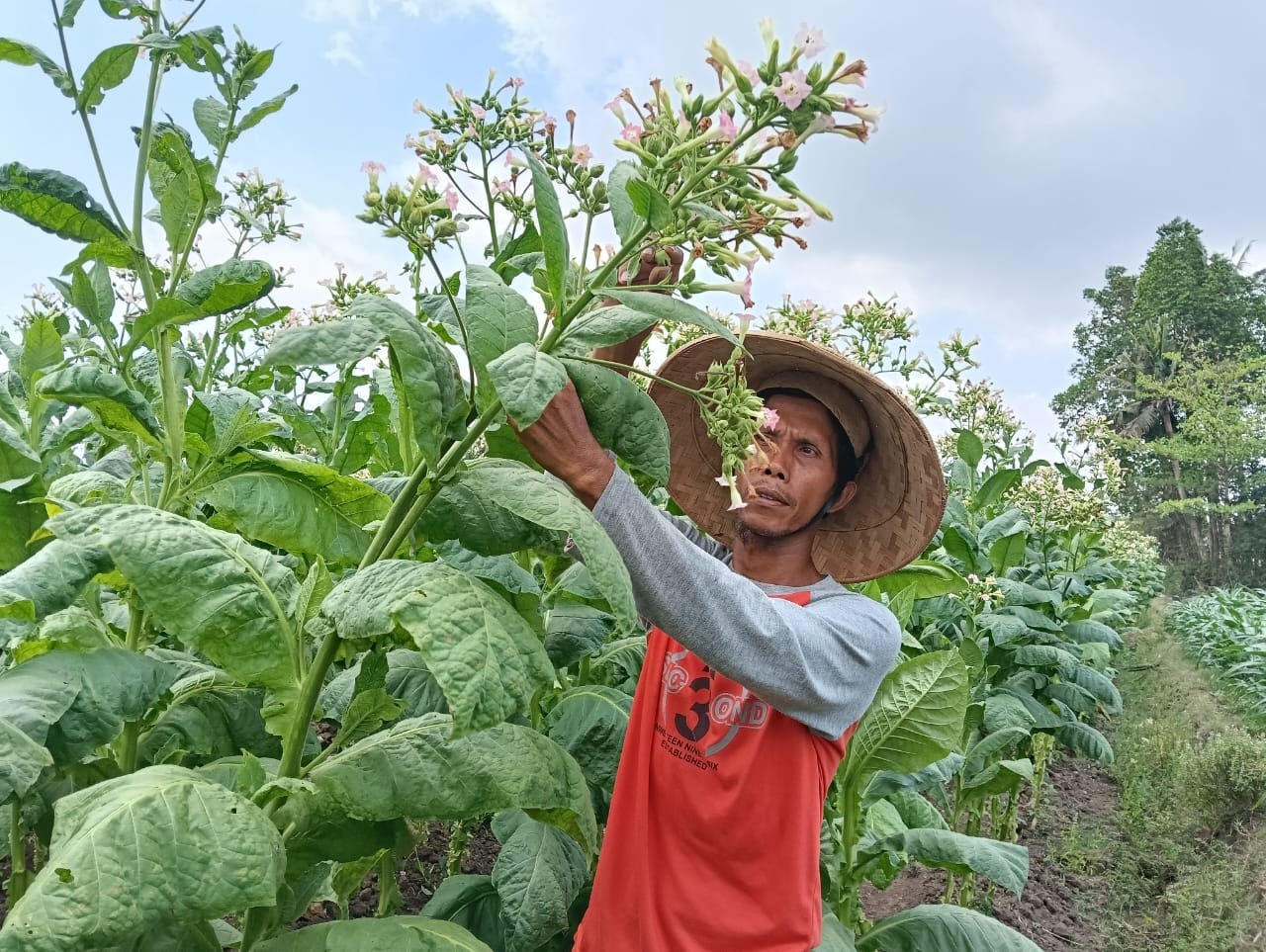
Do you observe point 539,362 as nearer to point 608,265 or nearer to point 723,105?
point 608,265

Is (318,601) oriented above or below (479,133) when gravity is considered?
below

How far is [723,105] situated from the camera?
1.21m

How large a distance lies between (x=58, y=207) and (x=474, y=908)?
158cm

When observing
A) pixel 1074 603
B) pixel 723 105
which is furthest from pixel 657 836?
pixel 1074 603

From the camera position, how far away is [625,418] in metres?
1.26

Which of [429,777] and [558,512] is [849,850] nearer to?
[429,777]

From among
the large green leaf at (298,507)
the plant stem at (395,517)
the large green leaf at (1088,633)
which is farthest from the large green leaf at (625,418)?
the large green leaf at (1088,633)

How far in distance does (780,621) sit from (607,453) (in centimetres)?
47

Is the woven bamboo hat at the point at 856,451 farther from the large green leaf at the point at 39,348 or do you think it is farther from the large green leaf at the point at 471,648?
the large green leaf at the point at 39,348

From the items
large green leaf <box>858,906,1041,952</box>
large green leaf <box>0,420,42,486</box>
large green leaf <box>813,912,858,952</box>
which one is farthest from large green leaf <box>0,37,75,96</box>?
large green leaf <box>858,906,1041,952</box>

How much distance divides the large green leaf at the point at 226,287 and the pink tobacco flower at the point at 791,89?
778mm

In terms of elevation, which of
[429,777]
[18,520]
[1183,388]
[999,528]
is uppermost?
[1183,388]

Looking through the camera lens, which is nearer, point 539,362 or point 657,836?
point 539,362

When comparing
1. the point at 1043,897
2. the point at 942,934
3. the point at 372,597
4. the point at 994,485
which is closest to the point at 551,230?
the point at 372,597
